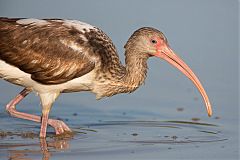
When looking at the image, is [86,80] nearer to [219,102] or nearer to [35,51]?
[35,51]

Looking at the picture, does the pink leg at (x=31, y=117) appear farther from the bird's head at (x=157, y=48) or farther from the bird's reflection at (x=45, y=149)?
the bird's head at (x=157, y=48)

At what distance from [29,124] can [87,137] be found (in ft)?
4.98

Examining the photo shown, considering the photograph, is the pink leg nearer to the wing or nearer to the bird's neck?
the wing

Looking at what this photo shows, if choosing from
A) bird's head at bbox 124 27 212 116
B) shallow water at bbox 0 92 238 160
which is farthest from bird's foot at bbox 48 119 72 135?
bird's head at bbox 124 27 212 116

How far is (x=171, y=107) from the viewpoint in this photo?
16.1 meters

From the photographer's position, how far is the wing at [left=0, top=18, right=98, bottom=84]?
14.0 meters

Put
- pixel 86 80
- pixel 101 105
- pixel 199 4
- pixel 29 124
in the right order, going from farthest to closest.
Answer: pixel 199 4 → pixel 101 105 → pixel 29 124 → pixel 86 80

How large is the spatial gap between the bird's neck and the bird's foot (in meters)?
1.22

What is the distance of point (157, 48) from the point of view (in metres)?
14.2

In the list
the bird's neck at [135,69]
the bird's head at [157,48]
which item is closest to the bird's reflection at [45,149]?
the bird's neck at [135,69]

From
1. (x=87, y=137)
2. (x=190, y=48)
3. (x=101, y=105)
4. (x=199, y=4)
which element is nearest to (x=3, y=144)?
(x=87, y=137)

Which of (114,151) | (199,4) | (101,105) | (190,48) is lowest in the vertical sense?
(114,151)

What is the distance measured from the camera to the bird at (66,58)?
14000 mm

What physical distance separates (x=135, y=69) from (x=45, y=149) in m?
2.17
